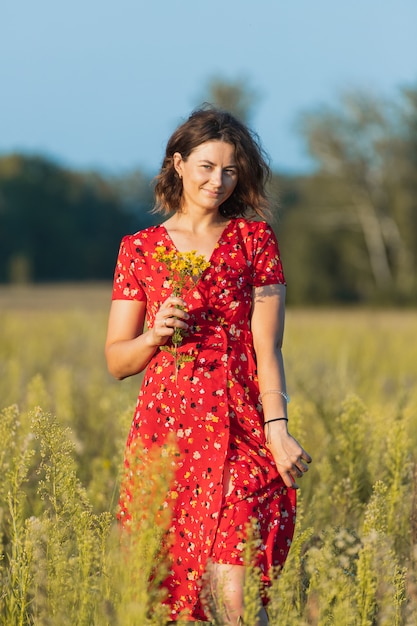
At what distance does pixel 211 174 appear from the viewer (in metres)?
2.73

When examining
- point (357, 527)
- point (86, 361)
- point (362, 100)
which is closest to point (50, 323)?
point (86, 361)

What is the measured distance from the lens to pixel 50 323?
1256 centimetres

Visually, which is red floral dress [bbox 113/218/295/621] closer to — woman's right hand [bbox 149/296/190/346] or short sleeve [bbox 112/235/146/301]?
short sleeve [bbox 112/235/146/301]

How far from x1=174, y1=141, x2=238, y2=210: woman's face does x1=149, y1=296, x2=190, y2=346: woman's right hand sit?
41cm

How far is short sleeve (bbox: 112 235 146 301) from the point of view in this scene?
9.13 feet

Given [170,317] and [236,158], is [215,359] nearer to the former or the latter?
[170,317]

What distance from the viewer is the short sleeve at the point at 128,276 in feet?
9.13

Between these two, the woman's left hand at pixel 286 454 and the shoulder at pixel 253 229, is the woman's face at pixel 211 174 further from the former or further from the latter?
the woman's left hand at pixel 286 454

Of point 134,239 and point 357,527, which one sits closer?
point 134,239

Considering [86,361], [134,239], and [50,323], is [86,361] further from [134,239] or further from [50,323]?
[134,239]

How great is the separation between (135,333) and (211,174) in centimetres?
47

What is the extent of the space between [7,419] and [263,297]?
0.74m

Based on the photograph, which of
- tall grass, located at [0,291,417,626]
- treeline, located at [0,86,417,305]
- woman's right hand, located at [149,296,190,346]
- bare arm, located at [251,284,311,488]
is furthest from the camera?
treeline, located at [0,86,417,305]

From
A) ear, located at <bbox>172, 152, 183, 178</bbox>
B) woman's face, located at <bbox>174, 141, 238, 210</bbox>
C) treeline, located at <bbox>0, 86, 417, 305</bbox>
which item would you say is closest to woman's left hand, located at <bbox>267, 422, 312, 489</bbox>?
woman's face, located at <bbox>174, 141, 238, 210</bbox>
